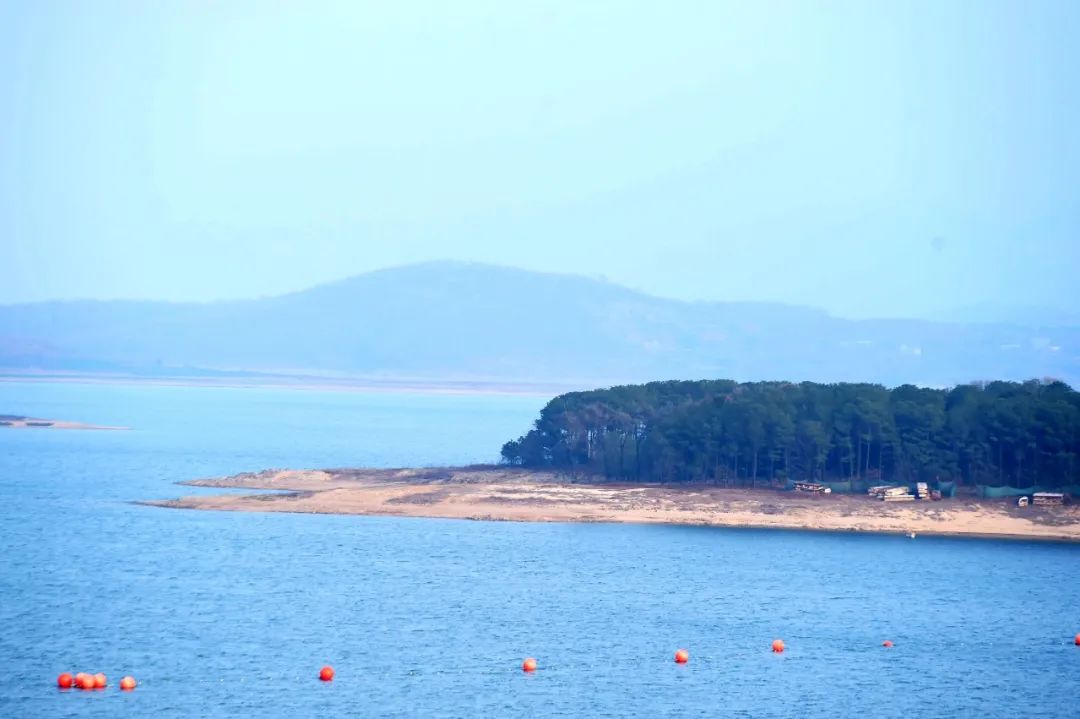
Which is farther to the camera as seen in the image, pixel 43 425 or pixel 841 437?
pixel 43 425

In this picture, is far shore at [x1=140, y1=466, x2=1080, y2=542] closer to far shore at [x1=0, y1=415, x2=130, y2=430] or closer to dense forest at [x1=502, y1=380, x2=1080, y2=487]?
dense forest at [x1=502, y1=380, x2=1080, y2=487]

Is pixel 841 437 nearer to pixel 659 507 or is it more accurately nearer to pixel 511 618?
pixel 659 507

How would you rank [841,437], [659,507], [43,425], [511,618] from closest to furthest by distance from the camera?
1. [511,618]
2. [659,507]
3. [841,437]
4. [43,425]

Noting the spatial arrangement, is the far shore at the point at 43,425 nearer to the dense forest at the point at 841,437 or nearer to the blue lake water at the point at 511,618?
the blue lake water at the point at 511,618

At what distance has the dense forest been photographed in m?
89.8

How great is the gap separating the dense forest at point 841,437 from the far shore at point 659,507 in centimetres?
326

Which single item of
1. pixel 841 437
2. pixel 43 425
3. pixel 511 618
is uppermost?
pixel 43 425

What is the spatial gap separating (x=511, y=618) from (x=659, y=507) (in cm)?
3006

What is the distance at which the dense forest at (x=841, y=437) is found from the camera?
89.8 meters

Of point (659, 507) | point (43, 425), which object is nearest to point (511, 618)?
point (659, 507)

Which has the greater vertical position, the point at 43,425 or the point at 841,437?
the point at 43,425

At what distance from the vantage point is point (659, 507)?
280ft

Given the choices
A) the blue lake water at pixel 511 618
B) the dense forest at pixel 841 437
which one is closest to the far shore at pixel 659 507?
the blue lake water at pixel 511 618

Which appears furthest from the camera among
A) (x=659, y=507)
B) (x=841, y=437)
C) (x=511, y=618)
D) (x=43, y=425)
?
(x=43, y=425)
